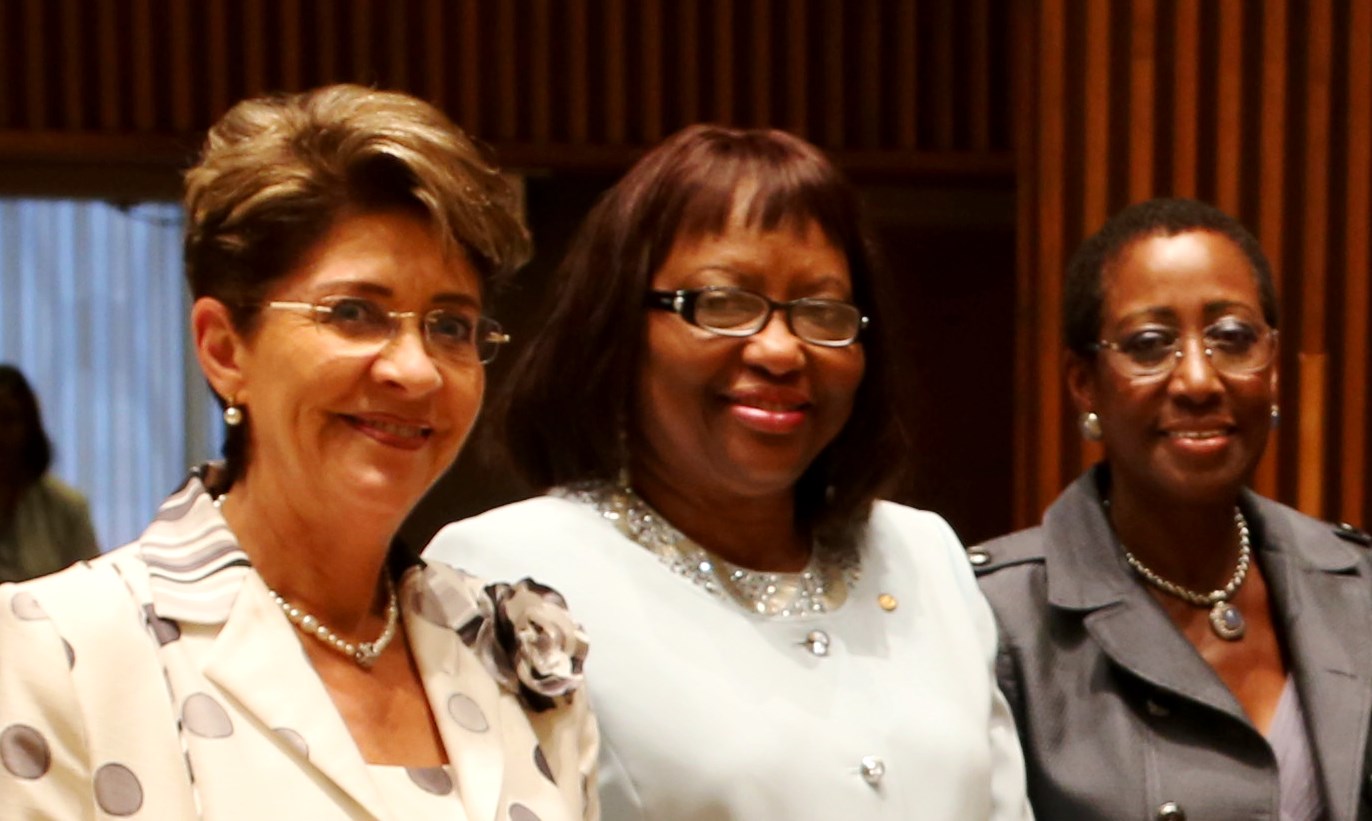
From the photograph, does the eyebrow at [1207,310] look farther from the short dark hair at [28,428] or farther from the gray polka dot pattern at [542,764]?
the short dark hair at [28,428]

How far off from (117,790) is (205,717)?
11 centimetres

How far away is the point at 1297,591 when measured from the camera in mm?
2527

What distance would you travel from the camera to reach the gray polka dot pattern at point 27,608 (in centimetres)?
158

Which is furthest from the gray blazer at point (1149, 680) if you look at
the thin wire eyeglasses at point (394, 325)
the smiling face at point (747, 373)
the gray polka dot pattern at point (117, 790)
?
the gray polka dot pattern at point (117, 790)

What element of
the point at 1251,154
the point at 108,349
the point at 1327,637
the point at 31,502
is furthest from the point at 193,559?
the point at 108,349

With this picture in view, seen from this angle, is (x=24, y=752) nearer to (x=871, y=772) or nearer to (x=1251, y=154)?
(x=871, y=772)

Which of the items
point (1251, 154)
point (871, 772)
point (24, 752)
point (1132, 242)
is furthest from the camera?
point (1251, 154)

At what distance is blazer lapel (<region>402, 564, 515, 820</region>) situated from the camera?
5.83 ft

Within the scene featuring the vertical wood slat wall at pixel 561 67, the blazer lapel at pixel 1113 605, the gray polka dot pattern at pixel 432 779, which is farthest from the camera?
the vertical wood slat wall at pixel 561 67

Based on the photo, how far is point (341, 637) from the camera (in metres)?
1.84

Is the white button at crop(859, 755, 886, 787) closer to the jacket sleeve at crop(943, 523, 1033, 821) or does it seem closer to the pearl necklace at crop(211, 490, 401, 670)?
the jacket sleeve at crop(943, 523, 1033, 821)

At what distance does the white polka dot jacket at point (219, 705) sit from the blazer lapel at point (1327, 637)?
992 millimetres

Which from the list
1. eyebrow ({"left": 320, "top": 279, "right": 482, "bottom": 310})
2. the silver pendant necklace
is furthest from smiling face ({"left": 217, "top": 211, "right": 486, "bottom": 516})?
the silver pendant necklace

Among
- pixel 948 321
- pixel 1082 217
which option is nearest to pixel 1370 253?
pixel 1082 217
